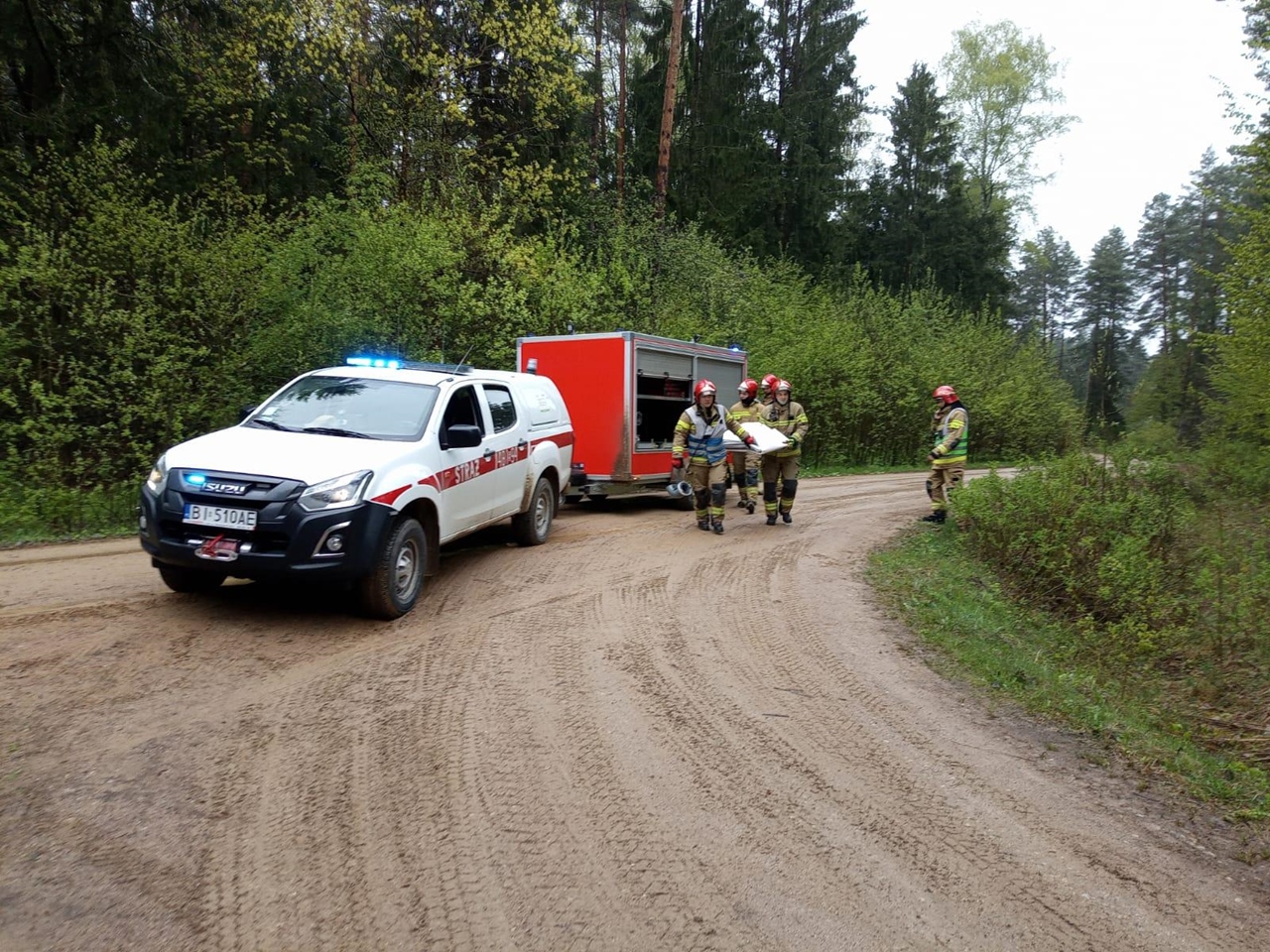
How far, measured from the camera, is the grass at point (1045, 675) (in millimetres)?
4496

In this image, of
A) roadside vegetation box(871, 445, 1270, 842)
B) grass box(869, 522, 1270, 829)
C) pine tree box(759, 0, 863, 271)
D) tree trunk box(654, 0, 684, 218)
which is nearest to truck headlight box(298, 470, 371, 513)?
grass box(869, 522, 1270, 829)

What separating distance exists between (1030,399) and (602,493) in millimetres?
22922

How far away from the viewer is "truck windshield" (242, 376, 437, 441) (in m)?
6.96

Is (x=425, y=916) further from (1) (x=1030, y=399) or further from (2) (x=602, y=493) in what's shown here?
(1) (x=1030, y=399)

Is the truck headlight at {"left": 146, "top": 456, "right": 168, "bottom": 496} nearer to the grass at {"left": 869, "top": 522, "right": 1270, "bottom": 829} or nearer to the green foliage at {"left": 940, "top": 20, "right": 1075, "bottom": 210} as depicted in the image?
the grass at {"left": 869, "top": 522, "right": 1270, "bottom": 829}

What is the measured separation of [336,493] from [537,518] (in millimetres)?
3937

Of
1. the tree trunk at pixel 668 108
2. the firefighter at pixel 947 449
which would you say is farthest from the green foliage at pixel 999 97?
the firefighter at pixel 947 449

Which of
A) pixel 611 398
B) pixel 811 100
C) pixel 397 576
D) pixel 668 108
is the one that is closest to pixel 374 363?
pixel 397 576

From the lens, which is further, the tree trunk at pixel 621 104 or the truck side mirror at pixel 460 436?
the tree trunk at pixel 621 104

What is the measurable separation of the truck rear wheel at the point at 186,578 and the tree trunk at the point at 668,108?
21.7 metres

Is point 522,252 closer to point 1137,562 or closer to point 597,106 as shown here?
point 1137,562

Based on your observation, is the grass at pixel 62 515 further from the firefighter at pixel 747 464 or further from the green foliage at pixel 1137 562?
the green foliage at pixel 1137 562

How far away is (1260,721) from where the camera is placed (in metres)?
5.74

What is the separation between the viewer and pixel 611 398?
40.8ft
